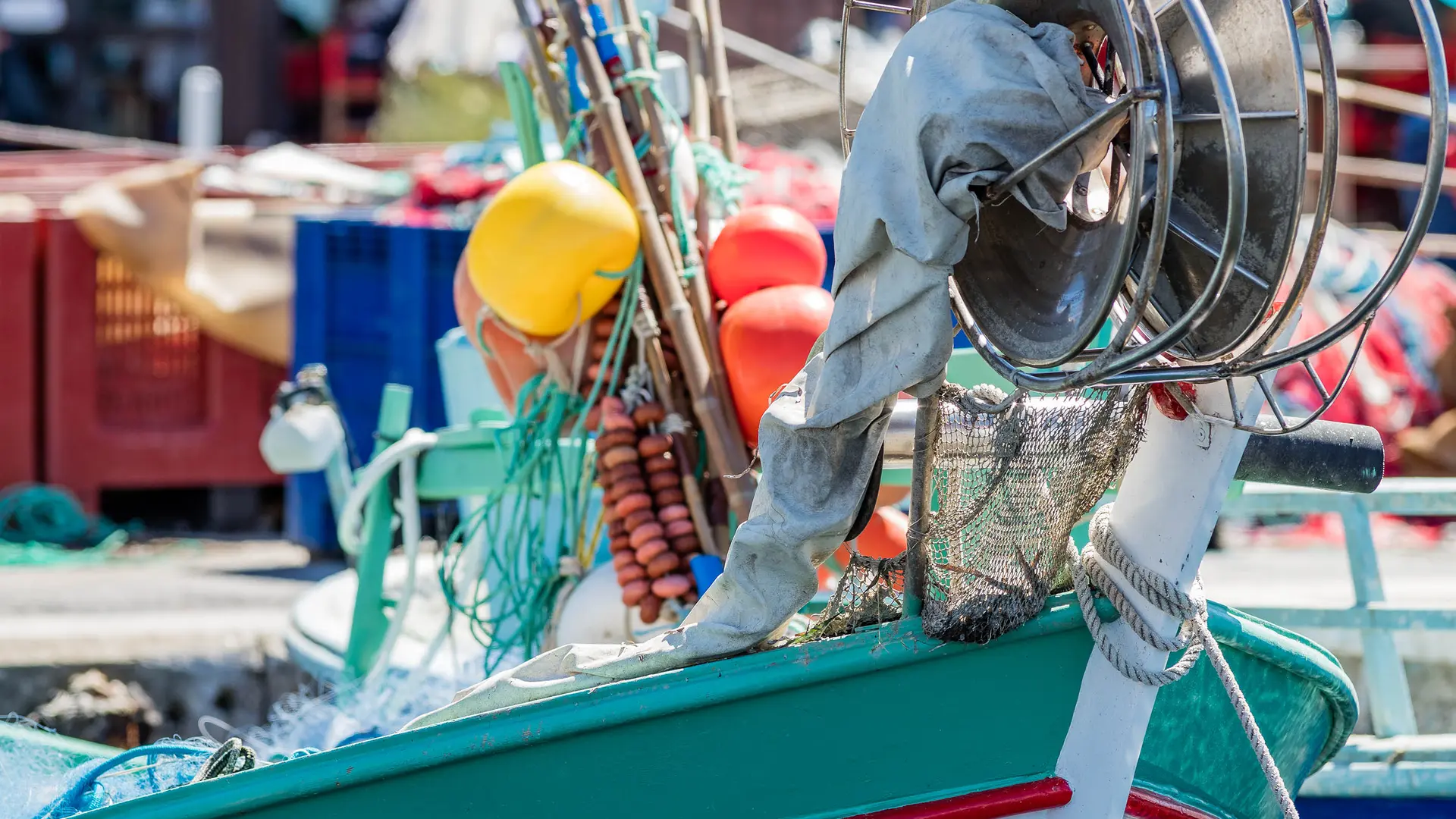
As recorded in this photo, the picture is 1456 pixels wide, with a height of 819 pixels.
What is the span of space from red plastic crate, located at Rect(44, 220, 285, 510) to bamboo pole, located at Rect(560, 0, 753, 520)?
5348 mm

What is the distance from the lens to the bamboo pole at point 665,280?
307 cm

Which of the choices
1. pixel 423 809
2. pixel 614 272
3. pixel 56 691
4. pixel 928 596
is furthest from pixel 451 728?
pixel 56 691

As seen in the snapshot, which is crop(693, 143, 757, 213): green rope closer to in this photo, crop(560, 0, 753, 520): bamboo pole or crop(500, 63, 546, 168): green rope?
crop(560, 0, 753, 520): bamboo pole

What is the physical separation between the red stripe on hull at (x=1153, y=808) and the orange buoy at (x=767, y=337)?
108cm

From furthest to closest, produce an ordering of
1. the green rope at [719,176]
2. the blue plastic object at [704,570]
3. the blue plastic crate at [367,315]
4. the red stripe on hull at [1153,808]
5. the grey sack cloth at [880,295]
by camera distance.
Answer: the blue plastic crate at [367,315] → the green rope at [719,176] → the blue plastic object at [704,570] → the red stripe on hull at [1153,808] → the grey sack cloth at [880,295]

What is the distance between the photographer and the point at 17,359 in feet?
26.3

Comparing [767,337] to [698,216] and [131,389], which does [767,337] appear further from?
[131,389]

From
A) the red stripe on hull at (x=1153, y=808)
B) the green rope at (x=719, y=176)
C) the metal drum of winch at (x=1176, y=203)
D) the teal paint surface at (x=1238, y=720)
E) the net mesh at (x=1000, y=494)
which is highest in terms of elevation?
the green rope at (x=719, y=176)

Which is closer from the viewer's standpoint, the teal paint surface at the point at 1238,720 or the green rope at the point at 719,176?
the teal paint surface at the point at 1238,720

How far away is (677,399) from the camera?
10.8ft

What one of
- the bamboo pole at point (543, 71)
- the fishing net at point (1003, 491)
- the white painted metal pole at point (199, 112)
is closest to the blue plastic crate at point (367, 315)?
the bamboo pole at point (543, 71)

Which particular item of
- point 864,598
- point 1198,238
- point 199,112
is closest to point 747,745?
point 864,598

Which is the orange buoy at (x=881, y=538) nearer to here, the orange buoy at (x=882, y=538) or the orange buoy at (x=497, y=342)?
the orange buoy at (x=882, y=538)

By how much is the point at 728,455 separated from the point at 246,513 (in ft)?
20.2
